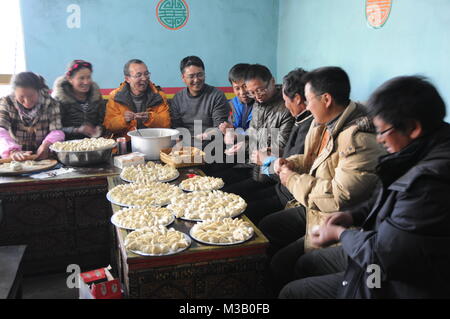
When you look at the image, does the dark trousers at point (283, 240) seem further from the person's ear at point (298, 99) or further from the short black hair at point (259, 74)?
the short black hair at point (259, 74)

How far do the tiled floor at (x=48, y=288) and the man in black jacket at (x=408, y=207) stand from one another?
7.11 feet

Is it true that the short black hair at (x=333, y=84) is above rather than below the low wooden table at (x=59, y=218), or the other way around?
above

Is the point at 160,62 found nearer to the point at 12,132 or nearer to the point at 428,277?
the point at 12,132

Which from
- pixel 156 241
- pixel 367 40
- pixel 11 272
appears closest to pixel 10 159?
pixel 11 272

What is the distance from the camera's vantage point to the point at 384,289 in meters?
1.49

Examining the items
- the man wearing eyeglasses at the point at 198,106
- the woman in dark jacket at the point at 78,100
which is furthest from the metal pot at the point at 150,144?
the man wearing eyeglasses at the point at 198,106

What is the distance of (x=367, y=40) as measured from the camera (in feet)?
11.1

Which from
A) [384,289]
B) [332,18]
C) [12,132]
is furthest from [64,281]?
[332,18]

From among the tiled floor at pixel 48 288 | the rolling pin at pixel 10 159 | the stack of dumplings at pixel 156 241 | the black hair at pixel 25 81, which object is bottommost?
the tiled floor at pixel 48 288

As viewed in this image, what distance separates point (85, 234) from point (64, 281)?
1.30 feet

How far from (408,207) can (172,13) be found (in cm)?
450

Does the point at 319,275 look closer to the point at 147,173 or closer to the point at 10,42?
the point at 147,173

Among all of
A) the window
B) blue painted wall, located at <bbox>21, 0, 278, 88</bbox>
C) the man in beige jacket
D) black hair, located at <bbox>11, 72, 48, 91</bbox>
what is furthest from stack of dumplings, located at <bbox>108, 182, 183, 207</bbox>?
the window

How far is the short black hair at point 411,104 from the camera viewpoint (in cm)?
140
